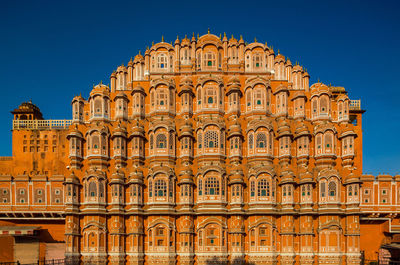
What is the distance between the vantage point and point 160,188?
38.1 m

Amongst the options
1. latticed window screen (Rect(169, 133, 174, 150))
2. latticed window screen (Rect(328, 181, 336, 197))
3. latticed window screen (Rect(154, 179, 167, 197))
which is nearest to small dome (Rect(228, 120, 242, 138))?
latticed window screen (Rect(169, 133, 174, 150))

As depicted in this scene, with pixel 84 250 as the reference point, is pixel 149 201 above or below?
above

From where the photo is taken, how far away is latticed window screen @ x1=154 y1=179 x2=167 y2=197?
3800 centimetres

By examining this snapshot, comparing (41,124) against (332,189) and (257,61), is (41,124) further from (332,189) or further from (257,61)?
(332,189)

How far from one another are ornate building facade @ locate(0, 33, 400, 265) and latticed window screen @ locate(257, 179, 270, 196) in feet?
0.41

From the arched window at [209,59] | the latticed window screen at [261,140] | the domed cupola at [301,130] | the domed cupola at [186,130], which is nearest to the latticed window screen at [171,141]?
the domed cupola at [186,130]

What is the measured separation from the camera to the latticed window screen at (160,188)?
125ft

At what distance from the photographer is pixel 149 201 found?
38.1 metres

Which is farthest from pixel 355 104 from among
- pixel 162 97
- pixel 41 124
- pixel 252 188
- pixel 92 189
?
pixel 41 124

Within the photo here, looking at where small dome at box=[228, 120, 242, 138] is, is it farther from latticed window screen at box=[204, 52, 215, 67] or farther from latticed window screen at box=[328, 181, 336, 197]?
latticed window screen at box=[328, 181, 336, 197]

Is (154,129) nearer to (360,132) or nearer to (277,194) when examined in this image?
(277,194)

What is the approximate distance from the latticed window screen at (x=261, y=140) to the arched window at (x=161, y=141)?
438 inches

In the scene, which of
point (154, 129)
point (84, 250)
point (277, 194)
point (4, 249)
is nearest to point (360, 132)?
point (277, 194)

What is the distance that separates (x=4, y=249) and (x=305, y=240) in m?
35.5
